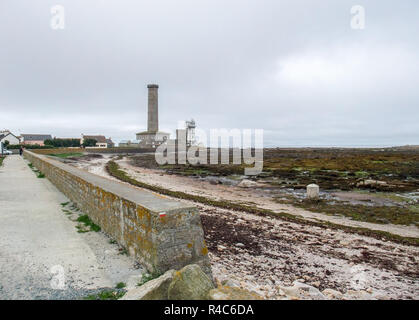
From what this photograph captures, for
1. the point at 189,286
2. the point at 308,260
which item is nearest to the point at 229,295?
the point at 189,286

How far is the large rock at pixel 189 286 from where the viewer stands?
2877 millimetres

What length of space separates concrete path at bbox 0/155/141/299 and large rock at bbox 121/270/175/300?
605 millimetres

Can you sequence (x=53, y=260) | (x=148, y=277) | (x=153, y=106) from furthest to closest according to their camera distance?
(x=153, y=106) → (x=53, y=260) → (x=148, y=277)

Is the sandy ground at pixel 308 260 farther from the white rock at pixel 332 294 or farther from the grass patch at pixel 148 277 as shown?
the grass patch at pixel 148 277

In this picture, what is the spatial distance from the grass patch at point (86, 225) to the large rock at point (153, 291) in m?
2.95

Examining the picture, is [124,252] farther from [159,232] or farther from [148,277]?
[159,232]

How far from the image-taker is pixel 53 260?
13.8ft

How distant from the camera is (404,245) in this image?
7969 mm

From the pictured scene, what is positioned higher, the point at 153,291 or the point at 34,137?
the point at 34,137

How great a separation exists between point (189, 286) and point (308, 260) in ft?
14.6

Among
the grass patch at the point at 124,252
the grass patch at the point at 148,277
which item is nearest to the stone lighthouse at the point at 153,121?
the grass patch at the point at 124,252

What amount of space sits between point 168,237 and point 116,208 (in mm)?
1637

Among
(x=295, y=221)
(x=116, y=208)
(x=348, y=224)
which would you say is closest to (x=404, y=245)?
(x=348, y=224)

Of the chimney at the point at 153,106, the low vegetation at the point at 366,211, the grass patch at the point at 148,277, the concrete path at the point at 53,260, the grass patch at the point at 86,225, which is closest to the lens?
the concrete path at the point at 53,260
